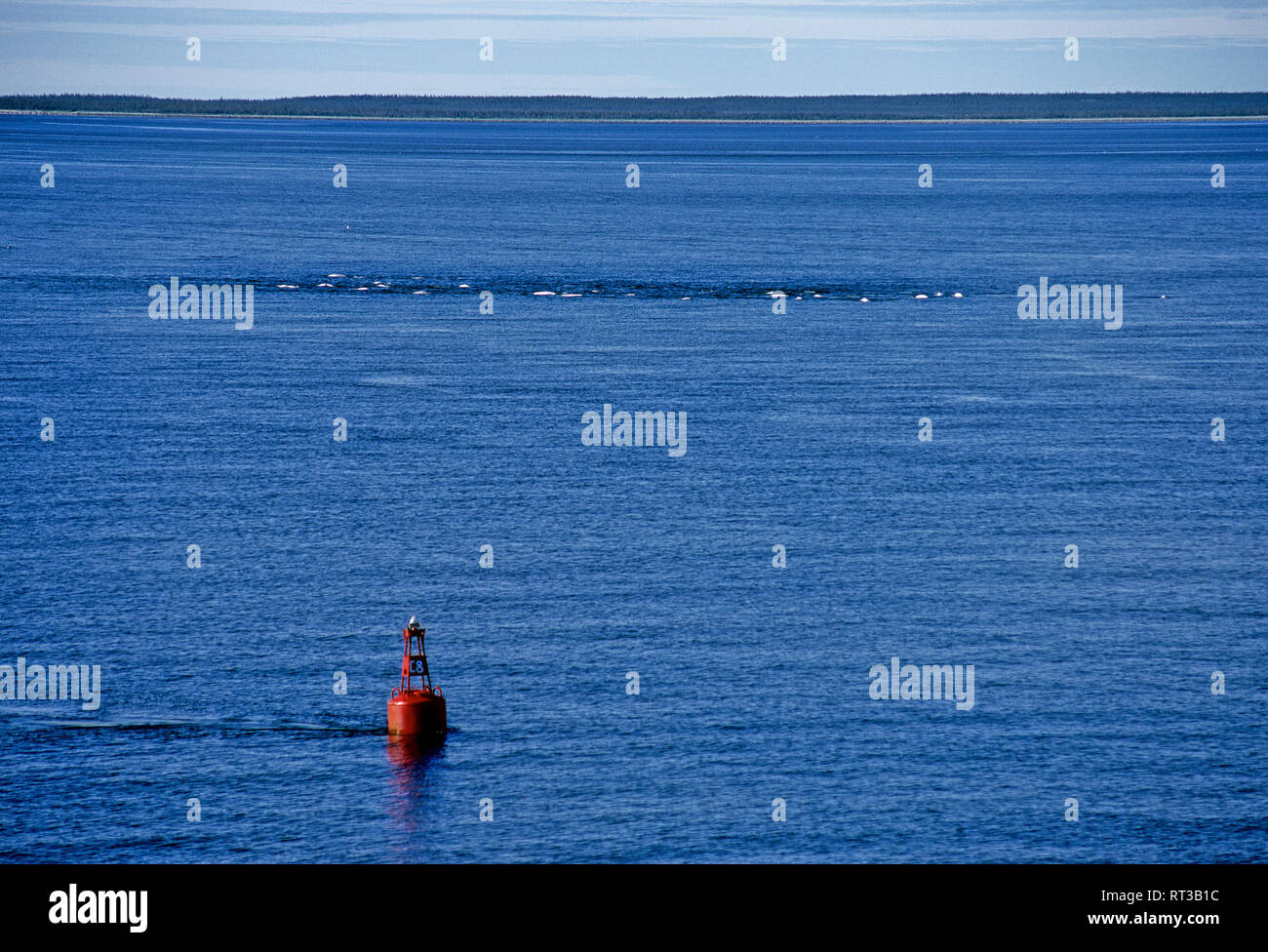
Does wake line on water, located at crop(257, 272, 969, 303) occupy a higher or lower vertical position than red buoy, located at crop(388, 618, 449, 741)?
higher

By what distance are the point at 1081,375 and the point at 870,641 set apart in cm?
6149

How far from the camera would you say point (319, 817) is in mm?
45656

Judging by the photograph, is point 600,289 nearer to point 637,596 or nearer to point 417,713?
point 637,596

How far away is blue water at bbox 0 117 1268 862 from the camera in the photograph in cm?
4656

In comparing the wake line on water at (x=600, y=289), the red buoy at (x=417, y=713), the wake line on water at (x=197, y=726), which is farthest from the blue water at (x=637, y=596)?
the wake line on water at (x=600, y=289)

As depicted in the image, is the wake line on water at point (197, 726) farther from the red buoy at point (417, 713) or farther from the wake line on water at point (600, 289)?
the wake line on water at point (600, 289)

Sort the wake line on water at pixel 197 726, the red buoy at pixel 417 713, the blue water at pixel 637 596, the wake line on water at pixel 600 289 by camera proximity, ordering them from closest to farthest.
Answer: the blue water at pixel 637 596, the red buoy at pixel 417 713, the wake line on water at pixel 197 726, the wake line on water at pixel 600 289

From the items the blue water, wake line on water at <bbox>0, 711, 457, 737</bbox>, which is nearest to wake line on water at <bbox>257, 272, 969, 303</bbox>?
the blue water

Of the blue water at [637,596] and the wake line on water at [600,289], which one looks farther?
the wake line on water at [600,289]

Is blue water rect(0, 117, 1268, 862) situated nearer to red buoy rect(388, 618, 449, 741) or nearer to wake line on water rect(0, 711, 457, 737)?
wake line on water rect(0, 711, 457, 737)

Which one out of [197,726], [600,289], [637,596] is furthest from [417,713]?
[600,289]

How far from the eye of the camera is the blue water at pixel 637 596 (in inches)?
1833

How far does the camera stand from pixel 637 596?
64938 millimetres
